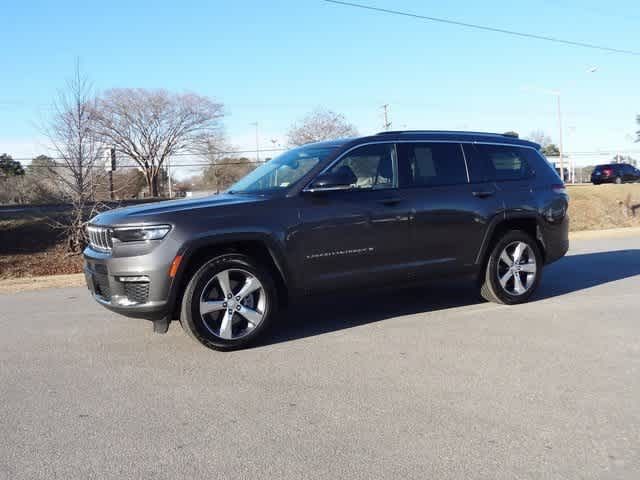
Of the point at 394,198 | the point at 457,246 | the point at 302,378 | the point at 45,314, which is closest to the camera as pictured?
the point at 302,378

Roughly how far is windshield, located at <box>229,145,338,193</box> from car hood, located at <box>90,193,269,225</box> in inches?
14.5

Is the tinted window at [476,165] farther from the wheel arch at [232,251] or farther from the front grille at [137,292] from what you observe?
the front grille at [137,292]

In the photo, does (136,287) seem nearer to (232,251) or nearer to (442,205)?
(232,251)

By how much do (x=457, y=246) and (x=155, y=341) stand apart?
3251mm

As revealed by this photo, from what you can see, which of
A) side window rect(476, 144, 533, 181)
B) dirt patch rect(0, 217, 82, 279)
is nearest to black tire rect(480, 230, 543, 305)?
side window rect(476, 144, 533, 181)

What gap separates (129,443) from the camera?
3578mm

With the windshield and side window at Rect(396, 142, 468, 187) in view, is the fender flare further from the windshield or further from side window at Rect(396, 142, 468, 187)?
side window at Rect(396, 142, 468, 187)

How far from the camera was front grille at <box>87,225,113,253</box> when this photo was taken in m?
5.33

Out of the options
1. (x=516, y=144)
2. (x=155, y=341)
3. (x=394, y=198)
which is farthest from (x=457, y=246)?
(x=155, y=341)

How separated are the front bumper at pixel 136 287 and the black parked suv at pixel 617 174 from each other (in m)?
45.1

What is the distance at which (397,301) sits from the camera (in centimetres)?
745

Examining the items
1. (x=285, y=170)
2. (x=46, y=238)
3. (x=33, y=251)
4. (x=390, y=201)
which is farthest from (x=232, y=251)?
(x=46, y=238)

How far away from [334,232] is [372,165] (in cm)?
93

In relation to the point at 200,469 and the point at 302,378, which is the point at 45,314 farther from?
the point at 200,469
